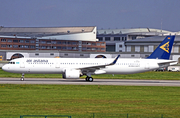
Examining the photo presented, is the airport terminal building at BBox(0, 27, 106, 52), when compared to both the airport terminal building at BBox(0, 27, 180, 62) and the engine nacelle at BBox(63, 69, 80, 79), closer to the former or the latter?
the airport terminal building at BBox(0, 27, 180, 62)

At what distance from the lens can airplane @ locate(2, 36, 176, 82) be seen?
50.2m

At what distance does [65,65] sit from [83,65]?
304 cm

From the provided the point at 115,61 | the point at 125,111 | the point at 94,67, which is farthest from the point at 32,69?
the point at 125,111

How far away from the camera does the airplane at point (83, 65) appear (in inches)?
1977

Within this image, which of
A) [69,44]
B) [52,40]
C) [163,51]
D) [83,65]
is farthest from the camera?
[69,44]

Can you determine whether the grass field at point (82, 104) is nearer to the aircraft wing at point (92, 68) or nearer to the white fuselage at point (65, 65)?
the white fuselage at point (65, 65)

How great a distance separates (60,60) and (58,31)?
426 ft

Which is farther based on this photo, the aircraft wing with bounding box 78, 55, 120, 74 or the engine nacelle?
the aircraft wing with bounding box 78, 55, 120, 74

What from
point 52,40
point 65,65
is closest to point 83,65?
point 65,65

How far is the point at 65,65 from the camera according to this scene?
167 feet

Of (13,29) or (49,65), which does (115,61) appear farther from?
(13,29)

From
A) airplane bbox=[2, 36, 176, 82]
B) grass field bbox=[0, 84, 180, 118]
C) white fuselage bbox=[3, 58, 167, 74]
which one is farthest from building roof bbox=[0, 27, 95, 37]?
grass field bbox=[0, 84, 180, 118]

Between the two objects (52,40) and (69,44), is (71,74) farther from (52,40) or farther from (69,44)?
(69,44)

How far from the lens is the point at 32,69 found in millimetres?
50281
